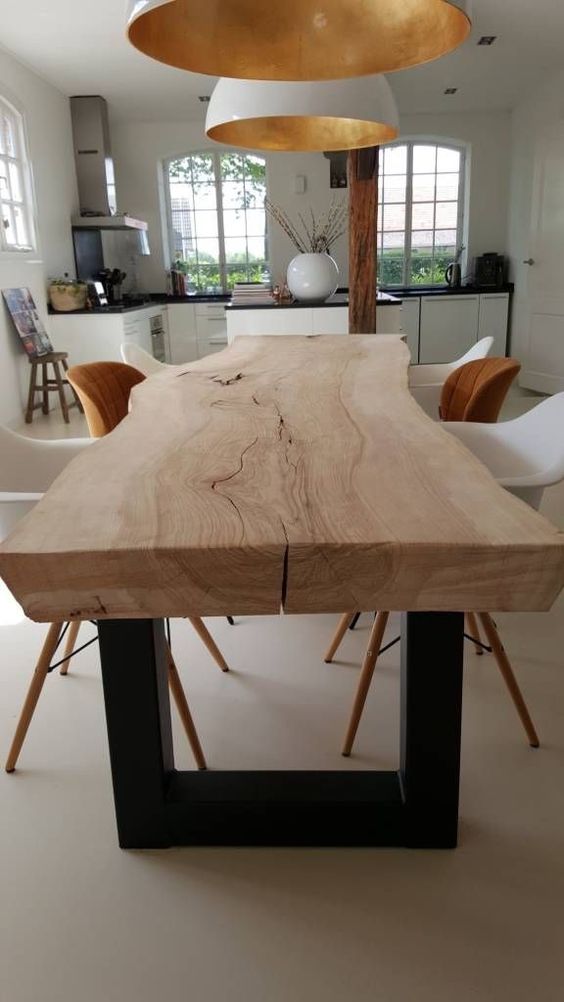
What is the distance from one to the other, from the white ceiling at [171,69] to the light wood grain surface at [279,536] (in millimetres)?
4564

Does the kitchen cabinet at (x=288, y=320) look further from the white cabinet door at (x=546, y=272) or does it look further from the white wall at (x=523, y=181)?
the white wall at (x=523, y=181)

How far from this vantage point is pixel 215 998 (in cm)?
131

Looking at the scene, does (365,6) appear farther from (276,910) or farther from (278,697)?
(276,910)

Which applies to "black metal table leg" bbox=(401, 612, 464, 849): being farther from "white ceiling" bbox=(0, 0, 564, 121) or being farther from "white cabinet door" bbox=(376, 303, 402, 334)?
"white ceiling" bbox=(0, 0, 564, 121)

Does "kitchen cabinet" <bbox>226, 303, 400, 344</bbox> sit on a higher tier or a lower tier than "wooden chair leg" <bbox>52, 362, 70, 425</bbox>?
higher

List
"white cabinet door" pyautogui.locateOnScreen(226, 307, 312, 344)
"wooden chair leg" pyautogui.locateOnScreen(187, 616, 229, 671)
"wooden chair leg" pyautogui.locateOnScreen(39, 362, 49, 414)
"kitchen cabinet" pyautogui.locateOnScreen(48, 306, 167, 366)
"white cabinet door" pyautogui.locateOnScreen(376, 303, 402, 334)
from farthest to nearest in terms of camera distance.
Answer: "kitchen cabinet" pyautogui.locateOnScreen(48, 306, 167, 366) → "wooden chair leg" pyautogui.locateOnScreen(39, 362, 49, 414) → "white cabinet door" pyautogui.locateOnScreen(376, 303, 402, 334) → "white cabinet door" pyautogui.locateOnScreen(226, 307, 312, 344) → "wooden chair leg" pyautogui.locateOnScreen(187, 616, 229, 671)

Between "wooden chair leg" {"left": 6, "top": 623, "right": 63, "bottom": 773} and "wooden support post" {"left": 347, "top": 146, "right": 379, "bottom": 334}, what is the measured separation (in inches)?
134

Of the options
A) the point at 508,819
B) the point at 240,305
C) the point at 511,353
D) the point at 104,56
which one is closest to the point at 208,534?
the point at 508,819

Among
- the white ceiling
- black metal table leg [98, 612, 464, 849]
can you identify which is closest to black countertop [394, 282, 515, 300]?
the white ceiling

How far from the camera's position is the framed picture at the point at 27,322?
604cm

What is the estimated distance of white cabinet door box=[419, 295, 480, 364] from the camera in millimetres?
8406

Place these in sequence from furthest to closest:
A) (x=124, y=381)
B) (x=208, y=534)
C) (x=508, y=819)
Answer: (x=124, y=381)
(x=508, y=819)
(x=208, y=534)

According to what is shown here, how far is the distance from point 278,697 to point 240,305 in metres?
3.14

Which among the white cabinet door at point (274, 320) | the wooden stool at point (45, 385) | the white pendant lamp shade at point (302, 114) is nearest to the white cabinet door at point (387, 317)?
the white cabinet door at point (274, 320)
